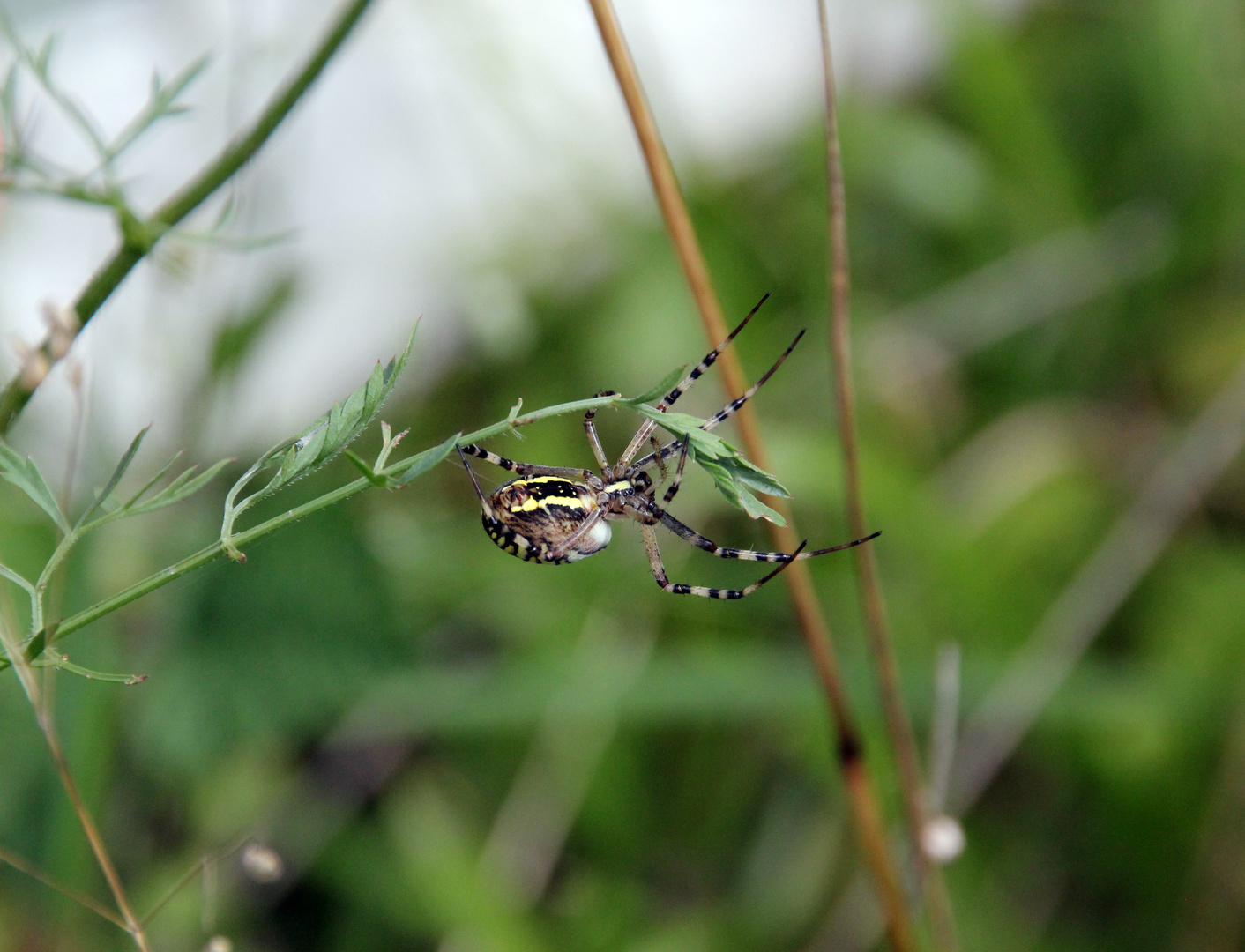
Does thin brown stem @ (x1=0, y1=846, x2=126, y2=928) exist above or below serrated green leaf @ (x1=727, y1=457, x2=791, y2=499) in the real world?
below

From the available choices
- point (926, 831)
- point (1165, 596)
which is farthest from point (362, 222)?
point (1165, 596)

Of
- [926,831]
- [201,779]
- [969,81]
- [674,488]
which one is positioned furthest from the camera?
[969,81]

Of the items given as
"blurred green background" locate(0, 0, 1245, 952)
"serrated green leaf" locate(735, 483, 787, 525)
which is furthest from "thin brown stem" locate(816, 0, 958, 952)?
"serrated green leaf" locate(735, 483, 787, 525)

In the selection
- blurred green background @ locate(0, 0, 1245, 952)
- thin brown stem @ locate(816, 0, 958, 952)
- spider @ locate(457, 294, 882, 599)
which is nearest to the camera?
thin brown stem @ locate(816, 0, 958, 952)

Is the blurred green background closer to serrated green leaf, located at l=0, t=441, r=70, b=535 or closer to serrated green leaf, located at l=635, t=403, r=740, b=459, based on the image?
serrated green leaf, located at l=0, t=441, r=70, b=535

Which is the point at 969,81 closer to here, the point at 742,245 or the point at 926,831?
the point at 742,245

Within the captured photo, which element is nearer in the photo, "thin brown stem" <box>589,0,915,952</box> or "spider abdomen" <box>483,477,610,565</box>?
"thin brown stem" <box>589,0,915,952</box>

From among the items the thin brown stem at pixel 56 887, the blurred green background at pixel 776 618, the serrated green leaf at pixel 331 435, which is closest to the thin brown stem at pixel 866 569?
the blurred green background at pixel 776 618
